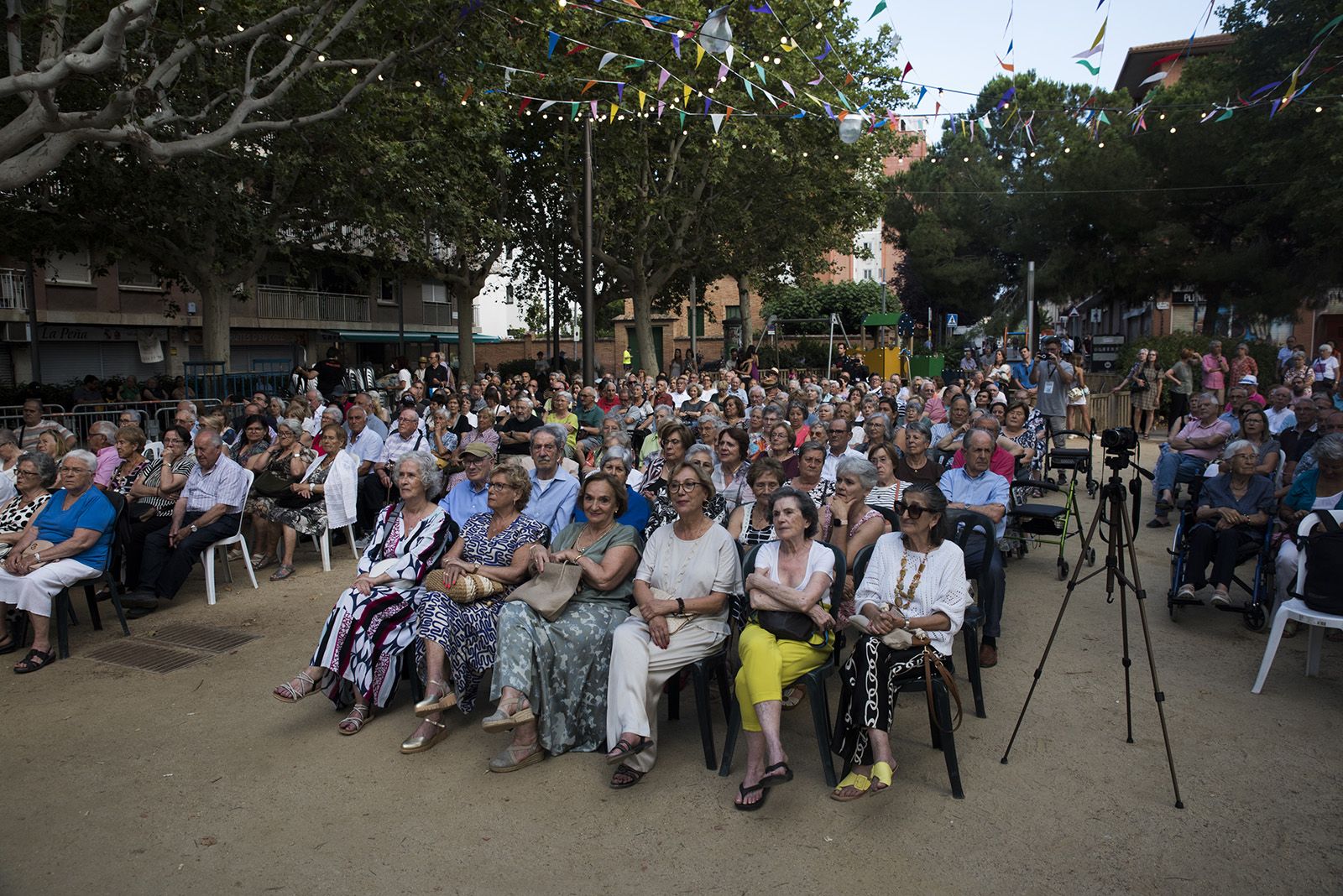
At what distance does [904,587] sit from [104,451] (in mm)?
6756

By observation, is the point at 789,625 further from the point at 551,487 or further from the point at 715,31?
the point at 715,31

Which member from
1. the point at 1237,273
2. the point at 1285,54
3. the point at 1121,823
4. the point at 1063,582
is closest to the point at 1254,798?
the point at 1121,823

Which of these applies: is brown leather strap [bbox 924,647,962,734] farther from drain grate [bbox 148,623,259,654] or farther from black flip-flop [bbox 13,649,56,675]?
black flip-flop [bbox 13,649,56,675]

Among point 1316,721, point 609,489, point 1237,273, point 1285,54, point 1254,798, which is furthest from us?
point 1237,273

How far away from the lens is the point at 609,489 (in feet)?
15.5

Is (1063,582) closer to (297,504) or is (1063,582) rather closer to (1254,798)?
(1254,798)

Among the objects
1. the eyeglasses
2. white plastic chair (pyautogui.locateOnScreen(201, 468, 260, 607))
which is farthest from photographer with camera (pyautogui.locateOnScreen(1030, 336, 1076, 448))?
white plastic chair (pyautogui.locateOnScreen(201, 468, 260, 607))

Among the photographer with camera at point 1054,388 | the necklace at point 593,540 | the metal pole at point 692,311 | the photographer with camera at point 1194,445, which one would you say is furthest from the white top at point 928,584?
the metal pole at point 692,311

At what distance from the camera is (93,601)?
20.3 feet

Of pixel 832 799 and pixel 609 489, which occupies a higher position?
pixel 609 489

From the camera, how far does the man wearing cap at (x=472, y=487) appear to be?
5660 millimetres

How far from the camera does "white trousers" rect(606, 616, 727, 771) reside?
400 centimetres

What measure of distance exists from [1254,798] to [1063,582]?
11.4ft

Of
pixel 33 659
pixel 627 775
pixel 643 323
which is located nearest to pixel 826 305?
pixel 643 323
